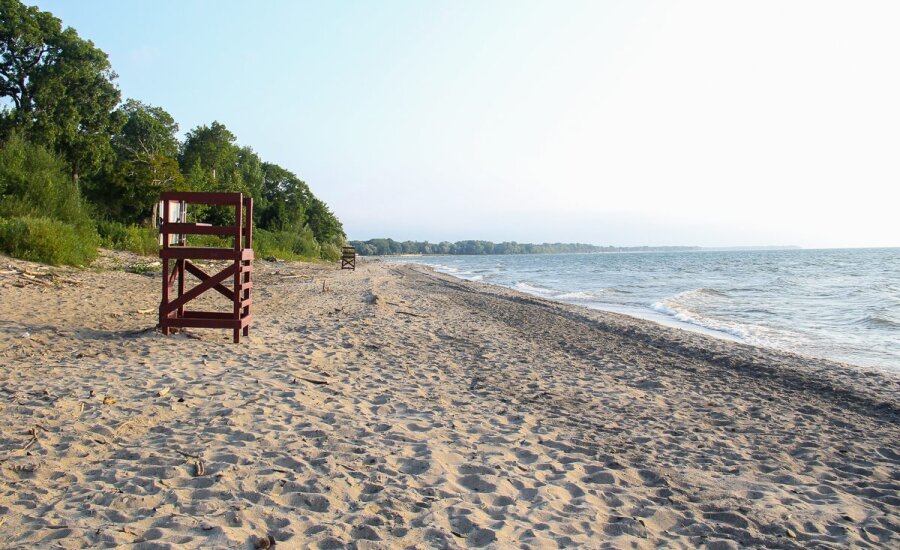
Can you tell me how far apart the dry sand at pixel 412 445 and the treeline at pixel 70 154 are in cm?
957

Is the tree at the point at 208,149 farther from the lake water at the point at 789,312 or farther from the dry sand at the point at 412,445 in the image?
the dry sand at the point at 412,445

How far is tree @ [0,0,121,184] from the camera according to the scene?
25.3 m

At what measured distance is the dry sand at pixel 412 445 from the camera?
354cm

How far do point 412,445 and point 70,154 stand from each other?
99.2ft

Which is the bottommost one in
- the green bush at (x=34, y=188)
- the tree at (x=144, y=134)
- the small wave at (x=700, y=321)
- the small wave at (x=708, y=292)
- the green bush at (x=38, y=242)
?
the small wave at (x=700, y=321)

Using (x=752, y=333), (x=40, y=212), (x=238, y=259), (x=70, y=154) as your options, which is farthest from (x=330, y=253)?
(x=238, y=259)

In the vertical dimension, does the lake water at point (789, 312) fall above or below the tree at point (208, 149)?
below

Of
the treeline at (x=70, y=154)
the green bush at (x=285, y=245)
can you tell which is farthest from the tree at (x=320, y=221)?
the treeline at (x=70, y=154)

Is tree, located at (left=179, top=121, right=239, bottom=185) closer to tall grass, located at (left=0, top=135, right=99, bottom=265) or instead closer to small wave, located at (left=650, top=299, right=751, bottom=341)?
tall grass, located at (left=0, top=135, right=99, bottom=265)

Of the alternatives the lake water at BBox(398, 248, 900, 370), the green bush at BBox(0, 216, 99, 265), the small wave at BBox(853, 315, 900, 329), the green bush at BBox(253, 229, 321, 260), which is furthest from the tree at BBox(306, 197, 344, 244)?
the small wave at BBox(853, 315, 900, 329)

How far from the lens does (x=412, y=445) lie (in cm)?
493

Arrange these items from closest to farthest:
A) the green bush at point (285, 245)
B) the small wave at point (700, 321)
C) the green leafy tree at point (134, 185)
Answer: the small wave at point (700, 321)
the green leafy tree at point (134, 185)
the green bush at point (285, 245)

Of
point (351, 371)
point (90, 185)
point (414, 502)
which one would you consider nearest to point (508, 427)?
point (414, 502)

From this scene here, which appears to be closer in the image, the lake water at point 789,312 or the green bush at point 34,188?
the lake water at point 789,312
